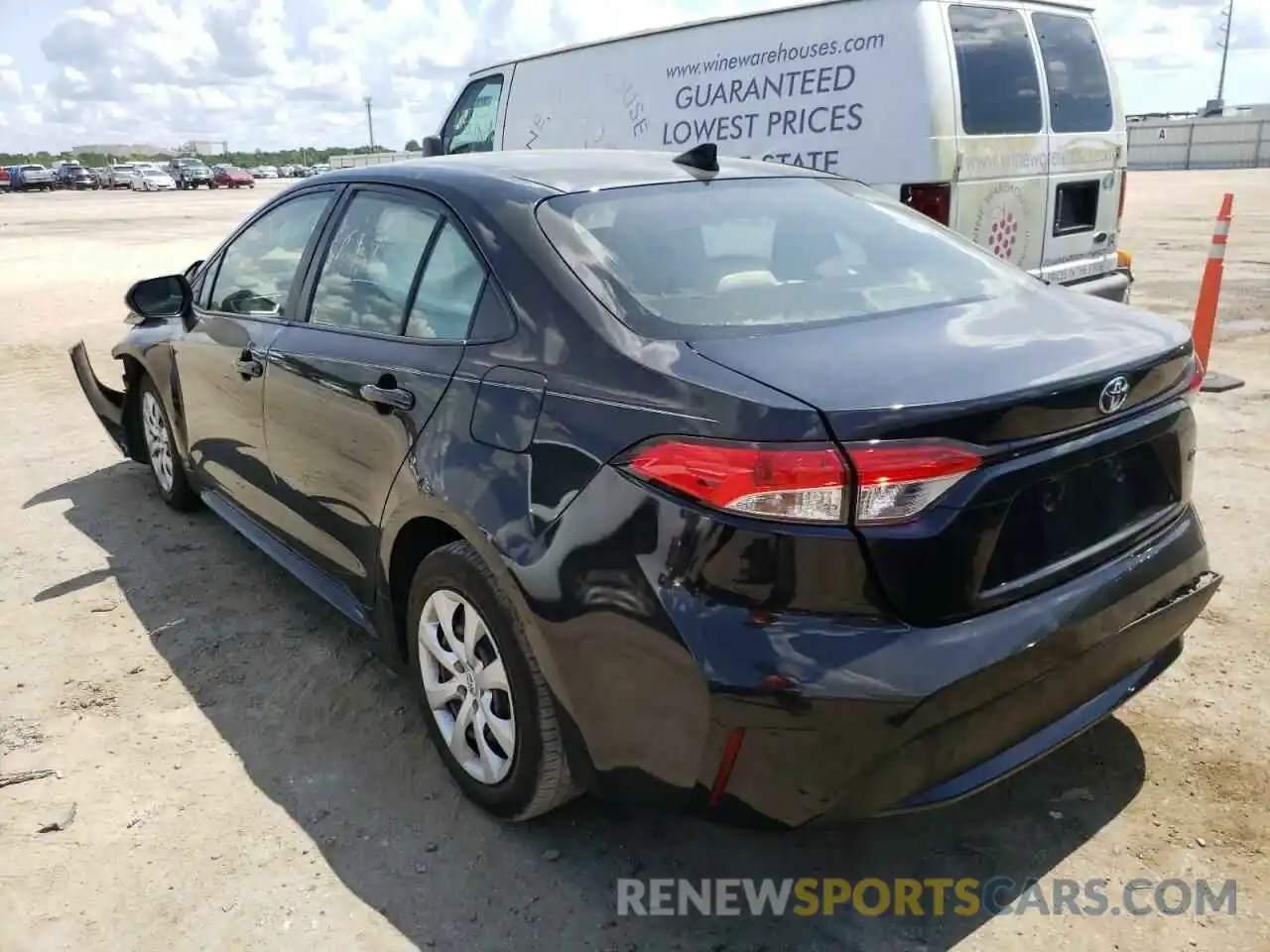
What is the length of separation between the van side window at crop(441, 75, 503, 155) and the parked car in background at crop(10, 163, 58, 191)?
5891cm

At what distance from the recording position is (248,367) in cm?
372

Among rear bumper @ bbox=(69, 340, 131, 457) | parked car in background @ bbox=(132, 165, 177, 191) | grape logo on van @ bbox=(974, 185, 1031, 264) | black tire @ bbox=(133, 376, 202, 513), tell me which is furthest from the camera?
parked car in background @ bbox=(132, 165, 177, 191)

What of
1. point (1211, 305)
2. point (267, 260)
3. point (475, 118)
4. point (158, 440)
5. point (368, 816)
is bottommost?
point (368, 816)

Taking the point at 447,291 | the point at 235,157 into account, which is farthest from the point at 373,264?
the point at 235,157

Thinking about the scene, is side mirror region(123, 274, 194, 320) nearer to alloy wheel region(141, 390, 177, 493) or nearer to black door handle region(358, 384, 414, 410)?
alloy wheel region(141, 390, 177, 493)

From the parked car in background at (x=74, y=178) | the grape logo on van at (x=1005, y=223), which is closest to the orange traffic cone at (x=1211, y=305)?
the grape logo on van at (x=1005, y=223)

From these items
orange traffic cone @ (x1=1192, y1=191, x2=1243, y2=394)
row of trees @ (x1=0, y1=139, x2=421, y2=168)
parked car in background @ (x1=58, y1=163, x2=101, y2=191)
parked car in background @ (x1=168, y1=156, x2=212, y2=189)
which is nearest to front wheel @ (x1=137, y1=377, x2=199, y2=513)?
orange traffic cone @ (x1=1192, y1=191, x2=1243, y2=394)

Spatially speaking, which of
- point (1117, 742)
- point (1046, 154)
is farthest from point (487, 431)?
point (1046, 154)

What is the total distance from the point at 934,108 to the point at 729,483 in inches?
182

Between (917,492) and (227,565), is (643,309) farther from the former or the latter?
(227,565)

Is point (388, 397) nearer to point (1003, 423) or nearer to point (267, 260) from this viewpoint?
point (267, 260)

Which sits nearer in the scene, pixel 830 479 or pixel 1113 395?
pixel 830 479

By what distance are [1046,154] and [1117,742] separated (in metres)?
4.61

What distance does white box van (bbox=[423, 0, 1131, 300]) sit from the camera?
595 cm
